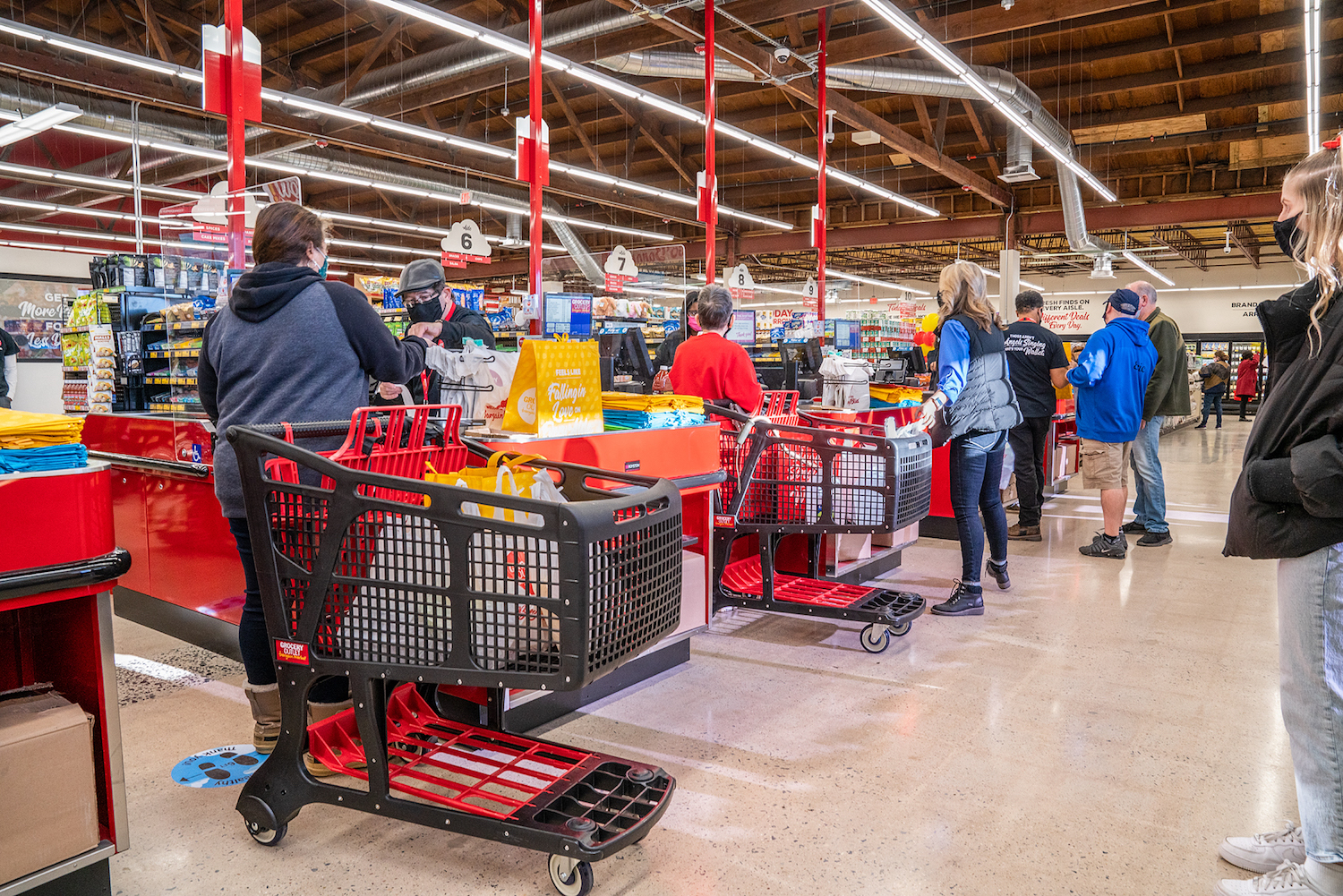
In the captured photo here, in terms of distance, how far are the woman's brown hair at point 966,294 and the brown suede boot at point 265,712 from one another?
3.37 metres

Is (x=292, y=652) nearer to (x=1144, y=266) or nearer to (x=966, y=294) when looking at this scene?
(x=966, y=294)

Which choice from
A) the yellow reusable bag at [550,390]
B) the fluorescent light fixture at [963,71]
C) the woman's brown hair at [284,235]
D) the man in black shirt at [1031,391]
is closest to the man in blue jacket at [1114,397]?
the man in black shirt at [1031,391]

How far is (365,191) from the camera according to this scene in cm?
1872

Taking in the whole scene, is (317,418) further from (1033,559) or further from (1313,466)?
(1033,559)

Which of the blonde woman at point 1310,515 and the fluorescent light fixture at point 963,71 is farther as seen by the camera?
the fluorescent light fixture at point 963,71

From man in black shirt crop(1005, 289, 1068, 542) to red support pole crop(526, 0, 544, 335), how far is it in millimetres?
3544

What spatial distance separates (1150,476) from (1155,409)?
496 millimetres

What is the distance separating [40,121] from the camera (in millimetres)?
8320

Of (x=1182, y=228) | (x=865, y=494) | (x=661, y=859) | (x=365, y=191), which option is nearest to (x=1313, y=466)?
(x=661, y=859)

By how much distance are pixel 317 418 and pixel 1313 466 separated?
234cm

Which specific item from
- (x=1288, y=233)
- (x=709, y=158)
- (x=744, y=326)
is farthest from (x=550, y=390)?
(x=744, y=326)

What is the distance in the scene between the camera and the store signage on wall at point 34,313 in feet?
34.7

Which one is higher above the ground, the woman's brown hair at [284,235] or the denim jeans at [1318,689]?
the woman's brown hair at [284,235]

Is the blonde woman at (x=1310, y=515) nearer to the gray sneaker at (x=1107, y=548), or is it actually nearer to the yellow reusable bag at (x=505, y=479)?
the yellow reusable bag at (x=505, y=479)
